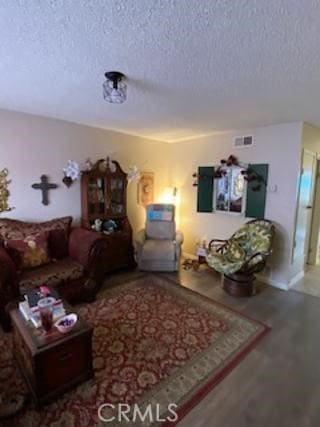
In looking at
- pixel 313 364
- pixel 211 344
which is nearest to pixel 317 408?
pixel 313 364

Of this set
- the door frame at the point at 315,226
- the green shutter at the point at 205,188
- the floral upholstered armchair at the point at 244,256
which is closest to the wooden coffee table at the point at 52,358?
the floral upholstered armchair at the point at 244,256

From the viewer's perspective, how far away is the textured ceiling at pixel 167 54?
1.20 meters

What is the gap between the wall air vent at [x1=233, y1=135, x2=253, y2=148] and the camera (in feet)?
12.1

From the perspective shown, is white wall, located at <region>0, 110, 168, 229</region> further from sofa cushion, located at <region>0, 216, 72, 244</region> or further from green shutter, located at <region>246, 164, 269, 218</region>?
green shutter, located at <region>246, 164, 269, 218</region>

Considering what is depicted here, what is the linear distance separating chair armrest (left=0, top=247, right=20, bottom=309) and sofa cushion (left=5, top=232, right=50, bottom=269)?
320 mm

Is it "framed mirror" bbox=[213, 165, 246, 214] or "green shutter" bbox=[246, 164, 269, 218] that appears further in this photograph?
"framed mirror" bbox=[213, 165, 246, 214]

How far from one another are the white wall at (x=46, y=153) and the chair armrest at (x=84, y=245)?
0.65 m

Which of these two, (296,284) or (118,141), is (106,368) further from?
(118,141)

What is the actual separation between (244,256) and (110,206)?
84.2 inches

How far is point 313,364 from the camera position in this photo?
2004 mm

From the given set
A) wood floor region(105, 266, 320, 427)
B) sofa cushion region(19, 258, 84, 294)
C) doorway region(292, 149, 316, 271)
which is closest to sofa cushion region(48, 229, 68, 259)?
sofa cushion region(19, 258, 84, 294)

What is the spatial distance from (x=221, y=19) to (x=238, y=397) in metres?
2.33

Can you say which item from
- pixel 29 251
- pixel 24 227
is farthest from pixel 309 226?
pixel 24 227

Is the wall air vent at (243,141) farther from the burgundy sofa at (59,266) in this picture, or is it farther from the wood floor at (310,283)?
the burgundy sofa at (59,266)
